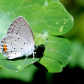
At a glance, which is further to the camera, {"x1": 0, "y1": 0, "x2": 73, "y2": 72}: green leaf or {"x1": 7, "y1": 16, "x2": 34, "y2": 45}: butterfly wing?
{"x1": 0, "y1": 0, "x2": 73, "y2": 72}: green leaf

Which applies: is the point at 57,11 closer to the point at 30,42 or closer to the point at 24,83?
the point at 30,42

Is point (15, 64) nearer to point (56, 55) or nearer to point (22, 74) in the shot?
point (56, 55)

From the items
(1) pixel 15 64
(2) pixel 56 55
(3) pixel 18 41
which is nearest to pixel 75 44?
(2) pixel 56 55

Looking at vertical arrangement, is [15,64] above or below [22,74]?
above

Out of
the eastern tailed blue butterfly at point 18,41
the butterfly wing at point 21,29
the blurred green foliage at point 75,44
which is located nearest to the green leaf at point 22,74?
the blurred green foliage at point 75,44

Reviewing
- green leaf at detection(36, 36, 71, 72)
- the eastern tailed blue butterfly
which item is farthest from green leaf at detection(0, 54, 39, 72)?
green leaf at detection(36, 36, 71, 72)

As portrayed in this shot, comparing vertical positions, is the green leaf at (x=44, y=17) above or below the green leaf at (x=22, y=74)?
above

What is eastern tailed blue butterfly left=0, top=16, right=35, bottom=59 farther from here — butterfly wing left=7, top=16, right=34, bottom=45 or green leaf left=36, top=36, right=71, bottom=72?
green leaf left=36, top=36, right=71, bottom=72

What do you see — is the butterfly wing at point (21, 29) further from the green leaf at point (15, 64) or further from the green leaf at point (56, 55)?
the green leaf at point (15, 64)

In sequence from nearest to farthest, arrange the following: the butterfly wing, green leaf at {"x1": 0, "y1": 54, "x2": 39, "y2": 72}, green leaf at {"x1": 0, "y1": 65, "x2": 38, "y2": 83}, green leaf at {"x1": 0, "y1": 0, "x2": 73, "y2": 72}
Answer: green leaf at {"x1": 0, "y1": 54, "x2": 39, "y2": 72}
the butterfly wing
green leaf at {"x1": 0, "y1": 0, "x2": 73, "y2": 72}
green leaf at {"x1": 0, "y1": 65, "x2": 38, "y2": 83}
